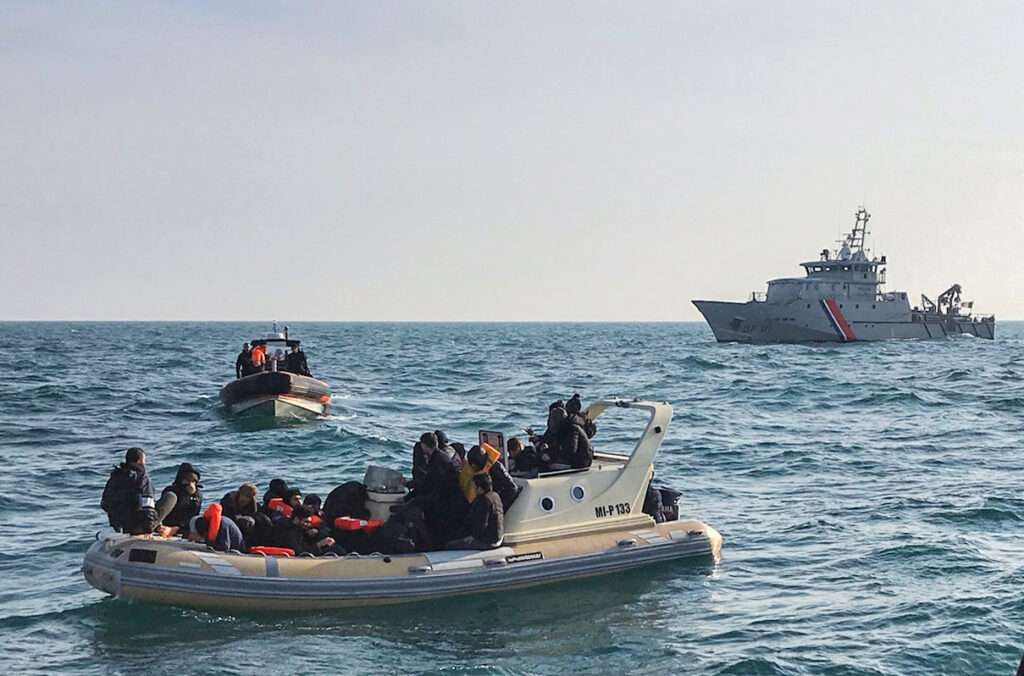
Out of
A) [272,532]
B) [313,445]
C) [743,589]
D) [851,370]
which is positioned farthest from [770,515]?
[851,370]

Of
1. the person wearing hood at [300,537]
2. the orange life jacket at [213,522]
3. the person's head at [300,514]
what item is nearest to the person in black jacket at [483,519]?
the person wearing hood at [300,537]

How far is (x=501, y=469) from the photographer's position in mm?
13766

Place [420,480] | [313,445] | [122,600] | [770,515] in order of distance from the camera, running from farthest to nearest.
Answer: [313,445] < [770,515] < [420,480] < [122,600]

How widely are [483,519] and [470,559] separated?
48 centimetres

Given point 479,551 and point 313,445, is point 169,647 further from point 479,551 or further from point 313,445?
point 313,445

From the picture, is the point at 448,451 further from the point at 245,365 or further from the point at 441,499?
the point at 245,365

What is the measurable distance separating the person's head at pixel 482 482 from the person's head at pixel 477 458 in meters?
0.11

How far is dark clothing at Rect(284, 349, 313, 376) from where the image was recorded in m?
34.0

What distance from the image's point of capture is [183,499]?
1355 cm

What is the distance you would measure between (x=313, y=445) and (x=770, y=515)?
13.0 metres

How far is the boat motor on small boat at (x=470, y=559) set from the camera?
12.2 m

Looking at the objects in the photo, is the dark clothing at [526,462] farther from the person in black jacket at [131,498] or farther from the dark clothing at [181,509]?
the person in black jacket at [131,498]

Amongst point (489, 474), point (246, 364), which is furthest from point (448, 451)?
point (246, 364)

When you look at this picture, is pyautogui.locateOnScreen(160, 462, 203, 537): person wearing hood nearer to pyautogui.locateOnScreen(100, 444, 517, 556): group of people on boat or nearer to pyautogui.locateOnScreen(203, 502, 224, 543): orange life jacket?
pyautogui.locateOnScreen(100, 444, 517, 556): group of people on boat
